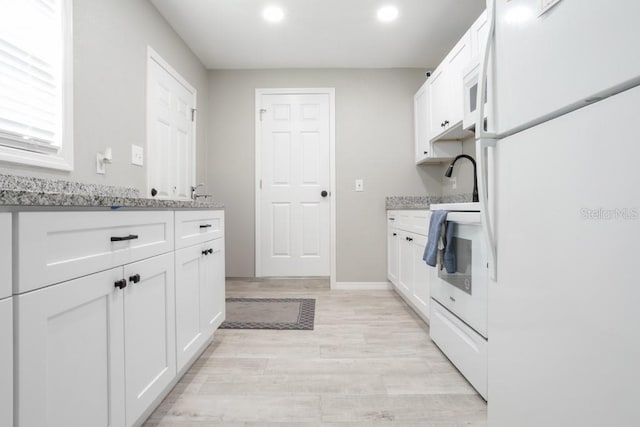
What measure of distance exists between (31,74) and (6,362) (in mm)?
1425

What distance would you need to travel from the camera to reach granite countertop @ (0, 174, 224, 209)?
66cm

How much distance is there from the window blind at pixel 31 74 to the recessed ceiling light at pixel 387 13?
6.92 feet

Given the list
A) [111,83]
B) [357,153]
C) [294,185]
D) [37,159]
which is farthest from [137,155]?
[357,153]

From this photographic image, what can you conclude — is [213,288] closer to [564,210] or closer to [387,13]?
[564,210]

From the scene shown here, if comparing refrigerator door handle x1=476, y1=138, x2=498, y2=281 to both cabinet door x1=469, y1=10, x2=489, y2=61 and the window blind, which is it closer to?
cabinet door x1=469, y1=10, x2=489, y2=61

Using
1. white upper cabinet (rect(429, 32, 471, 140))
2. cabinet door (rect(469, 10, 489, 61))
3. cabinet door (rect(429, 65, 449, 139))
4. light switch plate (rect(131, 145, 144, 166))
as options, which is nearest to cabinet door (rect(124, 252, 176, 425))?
light switch plate (rect(131, 145, 144, 166))

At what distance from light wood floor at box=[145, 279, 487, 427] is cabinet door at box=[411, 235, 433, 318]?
18cm

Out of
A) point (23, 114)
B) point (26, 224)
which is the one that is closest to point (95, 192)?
point (23, 114)

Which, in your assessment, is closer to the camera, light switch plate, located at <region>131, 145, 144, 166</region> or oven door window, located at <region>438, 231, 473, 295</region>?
oven door window, located at <region>438, 231, 473, 295</region>

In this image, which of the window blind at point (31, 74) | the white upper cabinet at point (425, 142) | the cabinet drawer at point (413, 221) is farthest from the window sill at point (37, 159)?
the white upper cabinet at point (425, 142)

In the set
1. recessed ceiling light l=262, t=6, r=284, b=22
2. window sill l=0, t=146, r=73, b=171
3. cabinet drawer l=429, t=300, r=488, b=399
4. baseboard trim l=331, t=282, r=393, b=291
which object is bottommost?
baseboard trim l=331, t=282, r=393, b=291

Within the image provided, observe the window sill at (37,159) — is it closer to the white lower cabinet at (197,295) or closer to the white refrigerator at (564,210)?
the white lower cabinet at (197,295)

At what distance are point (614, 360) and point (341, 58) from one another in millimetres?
3323

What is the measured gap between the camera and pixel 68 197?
30.7 inches
